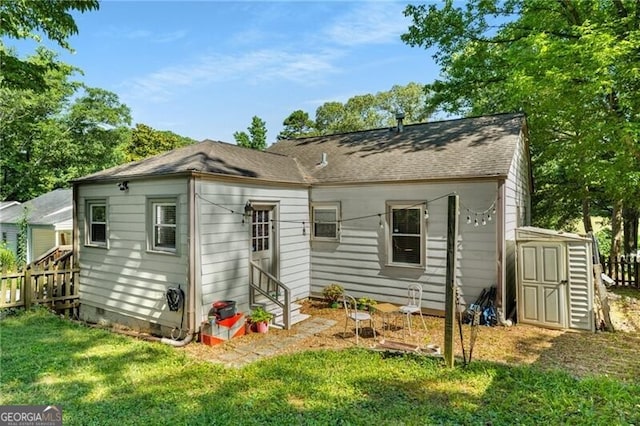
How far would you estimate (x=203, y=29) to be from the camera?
951cm

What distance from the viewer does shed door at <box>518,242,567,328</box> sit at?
272 inches

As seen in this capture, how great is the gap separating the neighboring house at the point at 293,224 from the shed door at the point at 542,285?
1.34ft

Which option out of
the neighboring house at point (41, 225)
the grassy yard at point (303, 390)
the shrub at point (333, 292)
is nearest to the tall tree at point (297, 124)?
the neighboring house at point (41, 225)

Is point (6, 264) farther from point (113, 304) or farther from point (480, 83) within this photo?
point (480, 83)

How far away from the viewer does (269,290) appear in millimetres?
8250

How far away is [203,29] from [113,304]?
756 centimetres

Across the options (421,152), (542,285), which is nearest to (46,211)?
(421,152)

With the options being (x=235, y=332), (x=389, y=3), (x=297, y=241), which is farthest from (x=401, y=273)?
(x=389, y=3)

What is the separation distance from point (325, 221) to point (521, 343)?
209 inches

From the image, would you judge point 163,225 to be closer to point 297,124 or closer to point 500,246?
point 500,246

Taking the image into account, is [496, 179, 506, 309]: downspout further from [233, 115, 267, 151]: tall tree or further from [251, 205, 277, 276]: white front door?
[233, 115, 267, 151]: tall tree

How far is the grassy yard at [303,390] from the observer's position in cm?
358

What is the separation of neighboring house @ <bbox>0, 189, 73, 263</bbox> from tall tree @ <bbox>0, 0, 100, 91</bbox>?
8.46 metres

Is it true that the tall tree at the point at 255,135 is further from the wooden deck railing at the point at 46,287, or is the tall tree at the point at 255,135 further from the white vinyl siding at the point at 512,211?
the white vinyl siding at the point at 512,211
